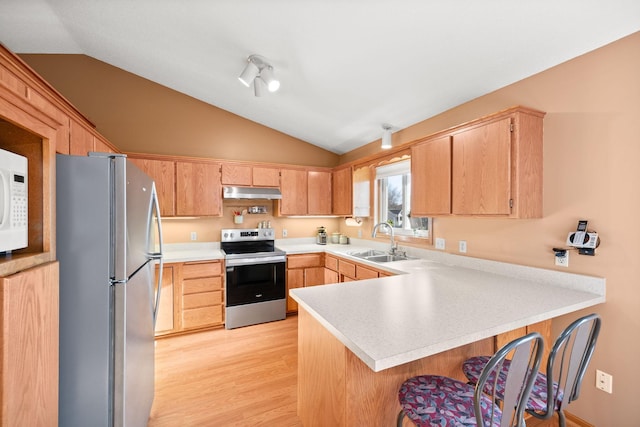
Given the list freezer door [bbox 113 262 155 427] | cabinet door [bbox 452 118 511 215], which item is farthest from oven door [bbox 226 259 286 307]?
cabinet door [bbox 452 118 511 215]

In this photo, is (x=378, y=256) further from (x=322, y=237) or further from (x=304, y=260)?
(x=322, y=237)

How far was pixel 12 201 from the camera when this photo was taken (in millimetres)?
897

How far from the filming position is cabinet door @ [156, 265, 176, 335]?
9.73 ft

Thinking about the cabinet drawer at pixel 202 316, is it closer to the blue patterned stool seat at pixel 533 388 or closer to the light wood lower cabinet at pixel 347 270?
the light wood lower cabinet at pixel 347 270

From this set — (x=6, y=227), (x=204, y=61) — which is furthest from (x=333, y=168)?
(x=6, y=227)

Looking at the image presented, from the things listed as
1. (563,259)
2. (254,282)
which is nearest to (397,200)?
(563,259)

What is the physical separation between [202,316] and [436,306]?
2743 millimetres

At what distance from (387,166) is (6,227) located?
3.17 m

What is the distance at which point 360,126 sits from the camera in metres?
3.39

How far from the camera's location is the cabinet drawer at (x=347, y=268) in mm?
3051

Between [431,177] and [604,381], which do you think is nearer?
[604,381]

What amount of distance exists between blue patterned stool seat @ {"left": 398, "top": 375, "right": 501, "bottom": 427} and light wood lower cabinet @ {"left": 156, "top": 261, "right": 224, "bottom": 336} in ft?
8.51

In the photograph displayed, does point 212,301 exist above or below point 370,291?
below

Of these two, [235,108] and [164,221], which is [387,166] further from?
[164,221]
